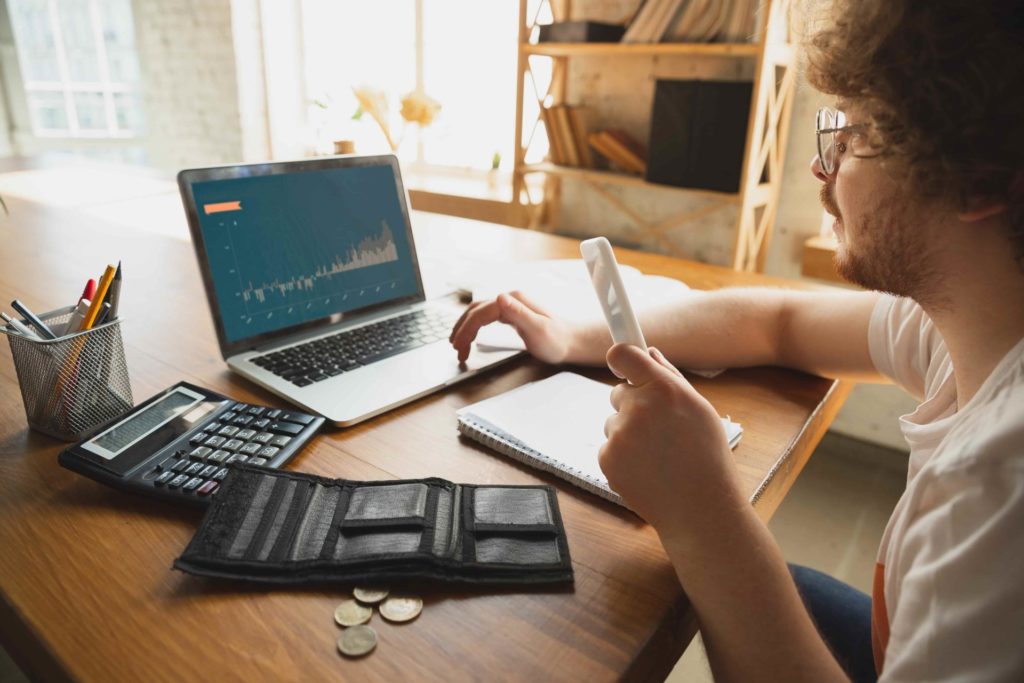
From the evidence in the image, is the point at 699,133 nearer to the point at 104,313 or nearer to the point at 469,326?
the point at 469,326

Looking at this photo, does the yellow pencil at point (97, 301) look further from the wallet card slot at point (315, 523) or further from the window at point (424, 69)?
the window at point (424, 69)

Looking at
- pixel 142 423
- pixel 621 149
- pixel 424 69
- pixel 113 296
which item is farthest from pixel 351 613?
pixel 424 69

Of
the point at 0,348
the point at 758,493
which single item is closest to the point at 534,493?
the point at 758,493

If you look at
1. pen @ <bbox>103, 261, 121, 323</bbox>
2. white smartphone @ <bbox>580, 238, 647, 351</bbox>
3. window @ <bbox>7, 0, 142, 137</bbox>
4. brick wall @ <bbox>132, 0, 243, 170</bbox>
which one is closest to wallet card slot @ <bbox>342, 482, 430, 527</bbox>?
white smartphone @ <bbox>580, 238, 647, 351</bbox>

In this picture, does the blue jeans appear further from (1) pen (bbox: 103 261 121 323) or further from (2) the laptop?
(1) pen (bbox: 103 261 121 323)

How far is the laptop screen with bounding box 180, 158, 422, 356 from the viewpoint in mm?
824

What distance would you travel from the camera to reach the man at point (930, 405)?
421mm

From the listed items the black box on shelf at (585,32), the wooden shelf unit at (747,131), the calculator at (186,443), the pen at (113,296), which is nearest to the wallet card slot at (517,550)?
the calculator at (186,443)

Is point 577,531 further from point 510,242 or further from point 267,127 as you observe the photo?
point 267,127

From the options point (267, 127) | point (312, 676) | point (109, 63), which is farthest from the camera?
point (109, 63)

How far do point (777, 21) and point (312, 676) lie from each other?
2.21 meters

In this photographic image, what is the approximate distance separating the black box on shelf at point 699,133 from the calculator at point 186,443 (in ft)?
6.19

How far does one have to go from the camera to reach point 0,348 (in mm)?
916

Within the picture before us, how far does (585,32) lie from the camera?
7.93 ft
